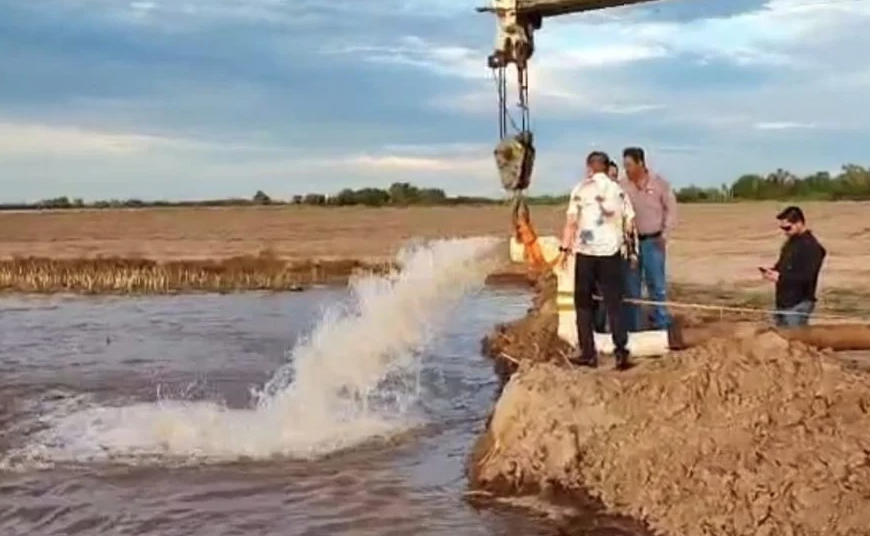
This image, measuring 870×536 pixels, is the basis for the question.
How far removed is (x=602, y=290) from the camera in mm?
11383

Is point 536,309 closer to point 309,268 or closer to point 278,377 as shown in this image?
point 278,377

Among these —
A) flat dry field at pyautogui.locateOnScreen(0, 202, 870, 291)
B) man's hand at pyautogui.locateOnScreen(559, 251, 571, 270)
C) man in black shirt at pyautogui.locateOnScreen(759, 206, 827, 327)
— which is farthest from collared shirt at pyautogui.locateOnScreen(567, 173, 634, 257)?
flat dry field at pyautogui.locateOnScreen(0, 202, 870, 291)

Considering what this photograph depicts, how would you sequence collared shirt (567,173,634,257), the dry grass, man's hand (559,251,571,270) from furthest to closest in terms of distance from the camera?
1. the dry grass
2. man's hand (559,251,571,270)
3. collared shirt (567,173,634,257)

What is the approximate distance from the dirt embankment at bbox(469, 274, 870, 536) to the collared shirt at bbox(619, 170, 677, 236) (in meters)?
2.06

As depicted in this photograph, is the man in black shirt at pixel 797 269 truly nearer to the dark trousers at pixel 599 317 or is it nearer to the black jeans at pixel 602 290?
the dark trousers at pixel 599 317

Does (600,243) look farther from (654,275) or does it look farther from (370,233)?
(370,233)

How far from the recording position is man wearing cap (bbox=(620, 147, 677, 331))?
12711mm

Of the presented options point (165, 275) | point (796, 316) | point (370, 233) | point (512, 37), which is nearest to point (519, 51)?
point (512, 37)

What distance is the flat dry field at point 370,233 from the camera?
104 feet

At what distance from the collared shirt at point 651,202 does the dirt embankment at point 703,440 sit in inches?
81.2

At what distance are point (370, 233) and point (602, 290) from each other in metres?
40.4

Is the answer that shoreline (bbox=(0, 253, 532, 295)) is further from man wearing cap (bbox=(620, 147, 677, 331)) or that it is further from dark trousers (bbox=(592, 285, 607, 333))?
dark trousers (bbox=(592, 285, 607, 333))

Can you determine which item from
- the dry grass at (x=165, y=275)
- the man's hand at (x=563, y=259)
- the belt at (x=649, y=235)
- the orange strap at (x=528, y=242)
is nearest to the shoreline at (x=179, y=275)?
the dry grass at (x=165, y=275)

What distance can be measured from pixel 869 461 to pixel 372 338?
27.4 ft
